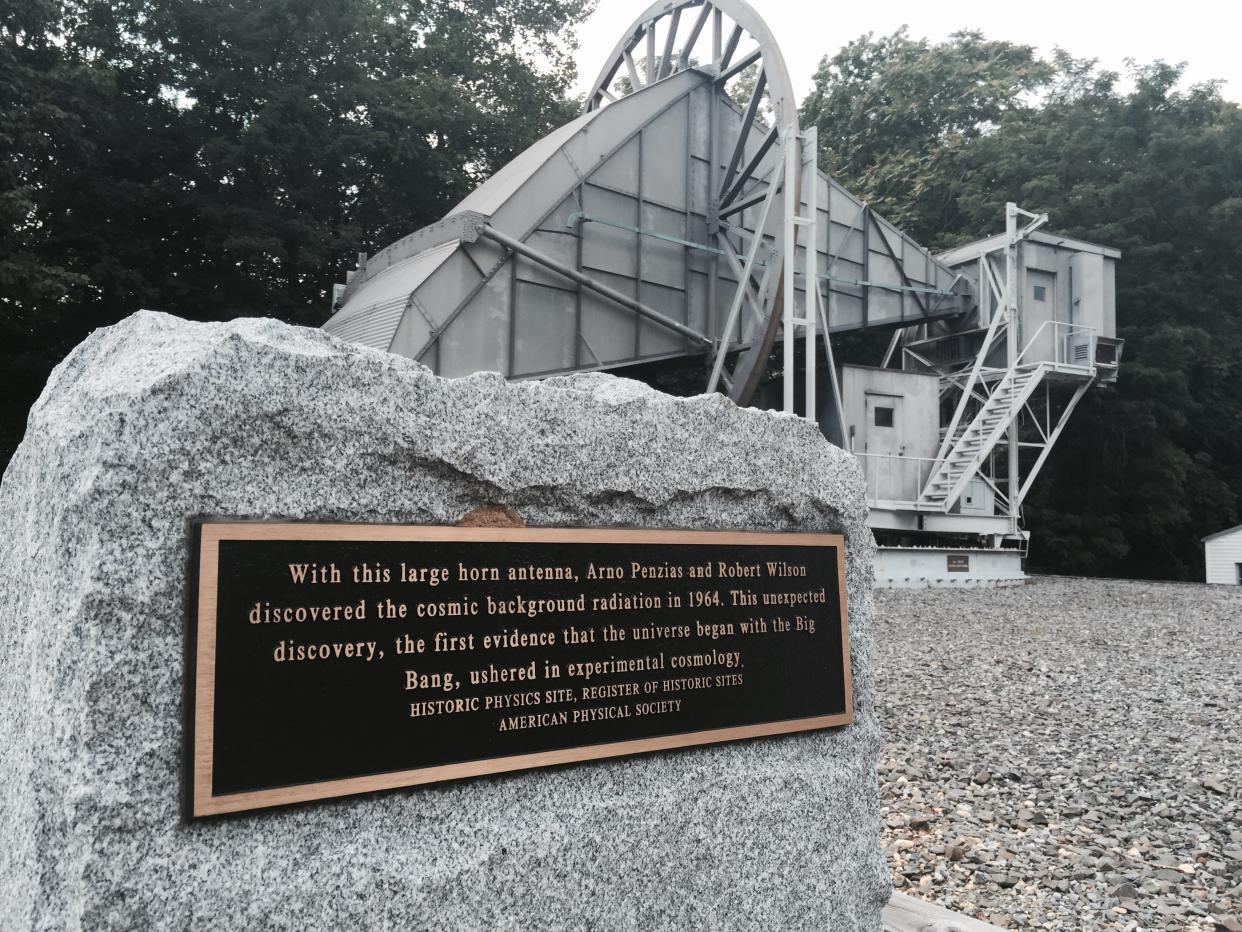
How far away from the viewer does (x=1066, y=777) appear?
5.84 m

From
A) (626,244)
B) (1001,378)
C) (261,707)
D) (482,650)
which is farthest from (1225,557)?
(261,707)

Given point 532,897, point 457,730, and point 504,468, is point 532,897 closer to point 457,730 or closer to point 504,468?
point 457,730

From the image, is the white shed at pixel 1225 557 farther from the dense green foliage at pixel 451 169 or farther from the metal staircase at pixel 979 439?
the metal staircase at pixel 979 439

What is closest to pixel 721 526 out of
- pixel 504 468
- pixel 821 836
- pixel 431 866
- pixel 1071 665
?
pixel 504 468

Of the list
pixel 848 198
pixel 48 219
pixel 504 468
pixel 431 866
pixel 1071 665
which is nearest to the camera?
pixel 431 866

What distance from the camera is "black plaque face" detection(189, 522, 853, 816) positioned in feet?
7.88

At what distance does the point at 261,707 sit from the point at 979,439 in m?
18.8

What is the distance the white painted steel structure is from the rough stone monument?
31.8 ft

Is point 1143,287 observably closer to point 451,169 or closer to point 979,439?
point 979,439

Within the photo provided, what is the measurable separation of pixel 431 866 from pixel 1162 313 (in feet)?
105

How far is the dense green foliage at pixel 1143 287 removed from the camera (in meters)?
28.2

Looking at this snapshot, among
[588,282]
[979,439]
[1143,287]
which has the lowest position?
[979,439]

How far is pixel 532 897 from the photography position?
109 inches

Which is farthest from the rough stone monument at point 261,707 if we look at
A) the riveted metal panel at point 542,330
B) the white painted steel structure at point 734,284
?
the riveted metal panel at point 542,330
